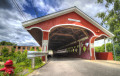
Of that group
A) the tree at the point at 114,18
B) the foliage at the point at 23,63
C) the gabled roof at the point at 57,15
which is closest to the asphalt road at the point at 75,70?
the foliage at the point at 23,63

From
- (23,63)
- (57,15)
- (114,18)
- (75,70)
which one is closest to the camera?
(75,70)

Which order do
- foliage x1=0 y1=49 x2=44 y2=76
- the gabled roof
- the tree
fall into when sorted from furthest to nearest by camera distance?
the tree → the gabled roof → foliage x1=0 y1=49 x2=44 y2=76

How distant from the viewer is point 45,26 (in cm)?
970

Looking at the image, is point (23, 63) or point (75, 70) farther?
point (23, 63)

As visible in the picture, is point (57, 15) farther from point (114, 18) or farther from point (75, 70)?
point (114, 18)

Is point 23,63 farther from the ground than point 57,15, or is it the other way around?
point 57,15

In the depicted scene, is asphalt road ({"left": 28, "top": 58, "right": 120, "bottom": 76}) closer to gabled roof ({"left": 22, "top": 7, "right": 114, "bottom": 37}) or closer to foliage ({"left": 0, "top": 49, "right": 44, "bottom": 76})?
foliage ({"left": 0, "top": 49, "right": 44, "bottom": 76})

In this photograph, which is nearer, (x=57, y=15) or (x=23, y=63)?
(x=23, y=63)

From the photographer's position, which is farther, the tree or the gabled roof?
the tree

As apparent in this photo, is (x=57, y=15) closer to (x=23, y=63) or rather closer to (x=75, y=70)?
(x=23, y=63)

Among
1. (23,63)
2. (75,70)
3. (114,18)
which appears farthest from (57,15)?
(114,18)

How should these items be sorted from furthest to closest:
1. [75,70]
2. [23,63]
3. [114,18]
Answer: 1. [114,18]
2. [23,63]
3. [75,70]

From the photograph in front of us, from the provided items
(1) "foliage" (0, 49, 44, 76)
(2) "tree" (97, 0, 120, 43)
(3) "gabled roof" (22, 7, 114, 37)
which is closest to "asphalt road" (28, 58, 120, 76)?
(1) "foliage" (0, 49, 44, 76)

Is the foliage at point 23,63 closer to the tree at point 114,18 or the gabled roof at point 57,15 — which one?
the gabled roof at point 57,15
